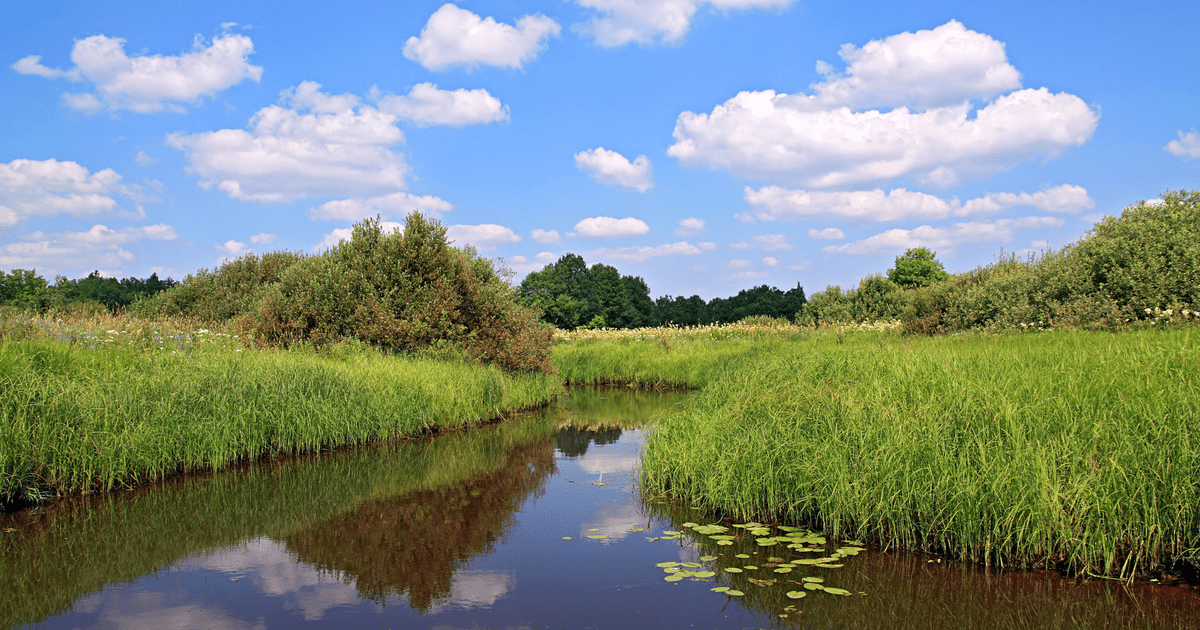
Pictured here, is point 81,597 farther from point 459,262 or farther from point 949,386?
point 459,262

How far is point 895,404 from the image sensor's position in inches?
284

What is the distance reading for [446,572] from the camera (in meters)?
6.05

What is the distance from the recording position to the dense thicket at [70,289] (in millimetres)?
40275

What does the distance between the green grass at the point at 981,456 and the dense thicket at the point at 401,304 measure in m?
8.75

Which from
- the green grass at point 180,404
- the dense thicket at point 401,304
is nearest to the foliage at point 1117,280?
the dense thicket at point 401,304

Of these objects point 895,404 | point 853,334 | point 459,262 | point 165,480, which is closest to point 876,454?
point 895,404

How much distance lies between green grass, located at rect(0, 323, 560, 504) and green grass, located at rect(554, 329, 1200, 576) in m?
5.89

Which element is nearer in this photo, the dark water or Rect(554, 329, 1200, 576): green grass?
the dark water

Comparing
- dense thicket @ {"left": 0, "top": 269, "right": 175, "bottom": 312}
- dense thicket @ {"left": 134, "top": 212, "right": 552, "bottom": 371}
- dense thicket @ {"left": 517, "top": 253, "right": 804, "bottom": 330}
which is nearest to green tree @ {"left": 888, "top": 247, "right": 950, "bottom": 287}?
dense thicket @ {"left": 517, "top": 253, "right": 804, "bottom": 330}

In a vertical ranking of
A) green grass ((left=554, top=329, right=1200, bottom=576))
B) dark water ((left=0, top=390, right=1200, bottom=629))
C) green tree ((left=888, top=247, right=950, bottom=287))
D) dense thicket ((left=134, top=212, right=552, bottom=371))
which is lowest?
dark water ((left=0, top=390, right=1200, bottom=629))

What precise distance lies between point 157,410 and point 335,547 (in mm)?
4400

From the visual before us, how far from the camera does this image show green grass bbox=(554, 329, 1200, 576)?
5.38m

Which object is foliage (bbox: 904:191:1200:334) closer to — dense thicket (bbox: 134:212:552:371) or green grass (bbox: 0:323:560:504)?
dense thicket (bbox: 134:212:552:371)

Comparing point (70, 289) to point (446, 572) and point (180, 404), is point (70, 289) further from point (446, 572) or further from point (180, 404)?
point (446, 572)
